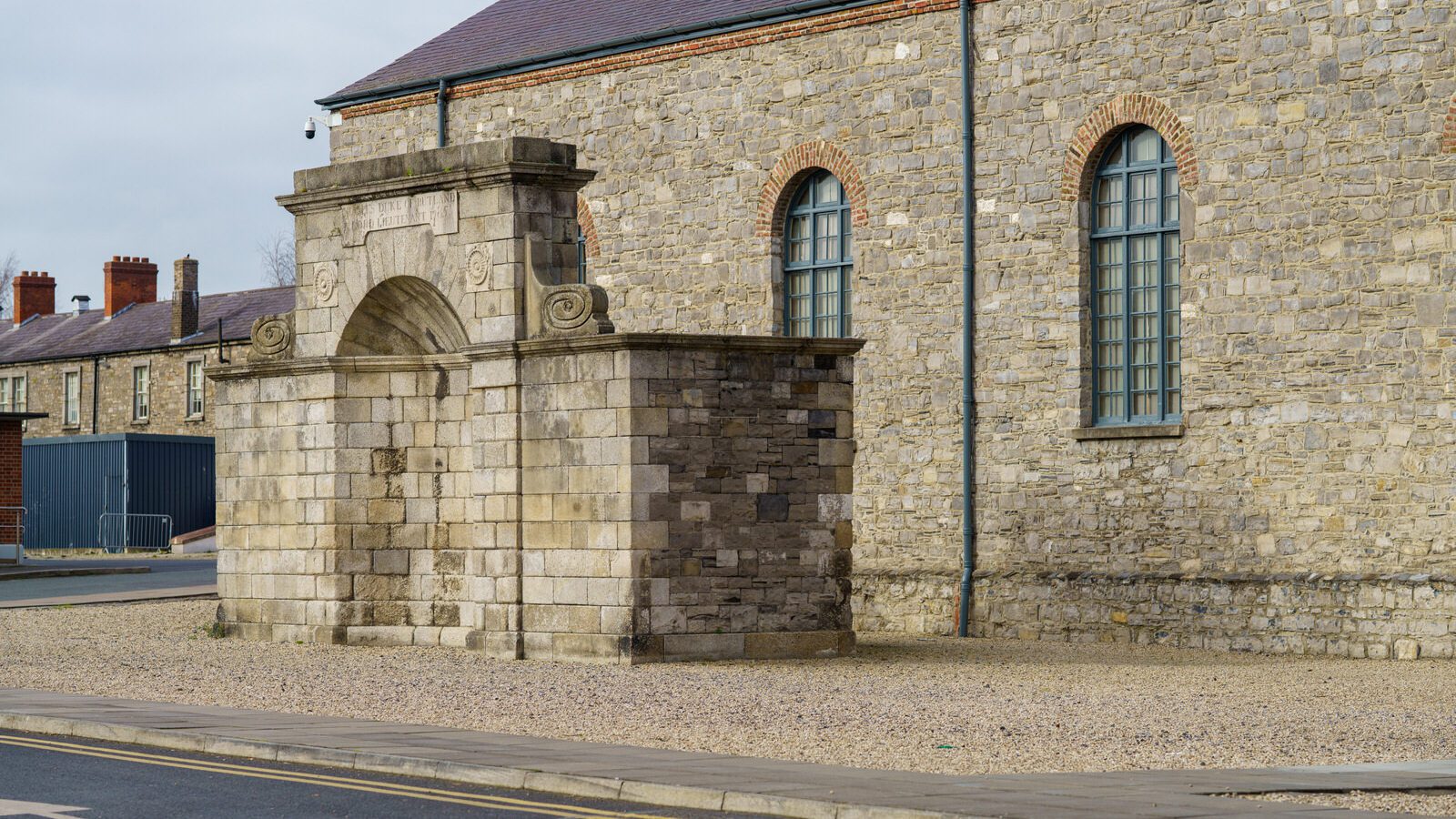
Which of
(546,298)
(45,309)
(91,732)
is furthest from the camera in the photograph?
(45,309)

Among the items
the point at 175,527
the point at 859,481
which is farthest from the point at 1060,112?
the point at 175,527

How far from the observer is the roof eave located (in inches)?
995

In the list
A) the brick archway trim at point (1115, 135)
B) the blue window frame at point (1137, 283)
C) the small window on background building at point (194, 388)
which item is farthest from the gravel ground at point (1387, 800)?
the small window on background building at point (194, 388)

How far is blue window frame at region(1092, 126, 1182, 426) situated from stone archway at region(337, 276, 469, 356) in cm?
746

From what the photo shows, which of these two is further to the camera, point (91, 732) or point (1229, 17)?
point (1229, 17)

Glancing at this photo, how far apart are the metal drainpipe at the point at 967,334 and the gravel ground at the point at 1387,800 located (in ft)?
42.7

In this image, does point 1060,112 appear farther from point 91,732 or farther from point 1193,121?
point 91,732

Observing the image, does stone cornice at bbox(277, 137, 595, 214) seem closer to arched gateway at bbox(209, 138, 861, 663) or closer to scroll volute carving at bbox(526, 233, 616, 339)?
arched gateway at bbox(209, 138, 861, 663)

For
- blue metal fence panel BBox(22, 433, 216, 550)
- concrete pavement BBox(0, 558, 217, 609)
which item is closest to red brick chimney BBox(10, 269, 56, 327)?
blue metal fence panel BBox(22, 433, 216, 550)

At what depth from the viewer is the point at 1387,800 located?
10164 millimetres

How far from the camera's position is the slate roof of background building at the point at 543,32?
26.4m

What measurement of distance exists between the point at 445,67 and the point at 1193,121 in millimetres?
12533

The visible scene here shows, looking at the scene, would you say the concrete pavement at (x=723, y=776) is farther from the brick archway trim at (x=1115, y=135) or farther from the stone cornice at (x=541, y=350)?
the brick archway trim at (x=1115, y=135)

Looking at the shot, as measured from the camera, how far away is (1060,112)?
22969 millimetres
